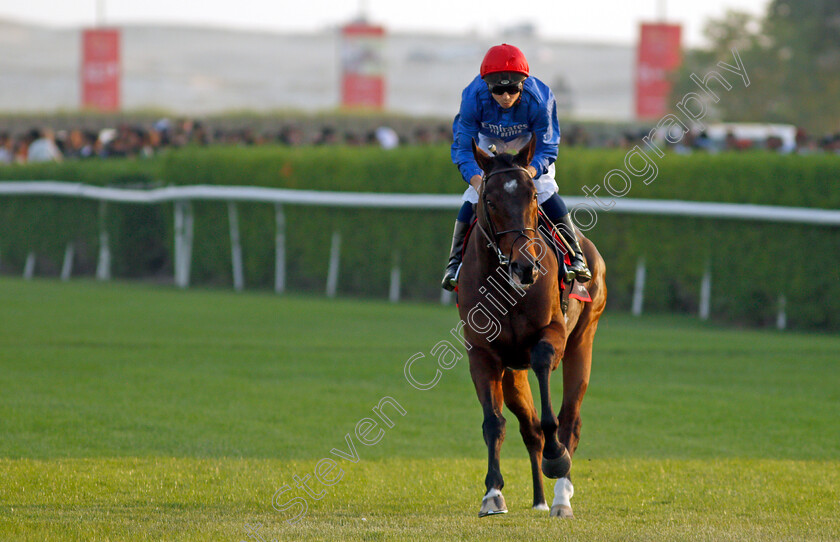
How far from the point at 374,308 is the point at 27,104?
61560 mm

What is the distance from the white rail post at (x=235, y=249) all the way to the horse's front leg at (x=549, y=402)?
31.5 feet

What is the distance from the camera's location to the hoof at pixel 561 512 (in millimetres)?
5008

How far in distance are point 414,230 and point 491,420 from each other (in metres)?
8.17

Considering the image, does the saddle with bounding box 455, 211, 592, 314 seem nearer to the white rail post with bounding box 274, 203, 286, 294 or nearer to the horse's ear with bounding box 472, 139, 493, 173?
the horse's ear with bounding box 472, 139, 493, 173

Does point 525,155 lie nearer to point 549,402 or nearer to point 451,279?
point 451,279

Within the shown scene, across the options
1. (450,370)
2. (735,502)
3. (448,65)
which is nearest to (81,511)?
(735,502)

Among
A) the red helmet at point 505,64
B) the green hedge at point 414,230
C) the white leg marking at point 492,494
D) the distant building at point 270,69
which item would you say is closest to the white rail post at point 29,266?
the green hedge at point 414,230

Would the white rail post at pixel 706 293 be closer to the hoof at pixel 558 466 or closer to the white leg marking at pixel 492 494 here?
the hoof at pixel 558 466

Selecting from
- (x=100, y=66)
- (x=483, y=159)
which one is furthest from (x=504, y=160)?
(x=100, y=66)

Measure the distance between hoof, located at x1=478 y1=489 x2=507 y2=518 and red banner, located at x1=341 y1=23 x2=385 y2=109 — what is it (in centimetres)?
3220

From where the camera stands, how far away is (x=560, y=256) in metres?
5.30

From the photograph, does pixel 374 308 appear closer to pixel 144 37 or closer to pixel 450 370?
pixel 450 370

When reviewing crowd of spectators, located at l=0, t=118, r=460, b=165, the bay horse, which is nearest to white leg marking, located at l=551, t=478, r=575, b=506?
the bay horse

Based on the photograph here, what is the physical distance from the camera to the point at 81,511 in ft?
15.7
